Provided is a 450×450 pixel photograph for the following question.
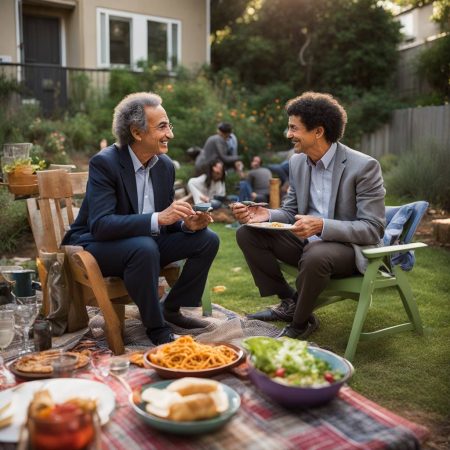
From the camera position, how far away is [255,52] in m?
18.3

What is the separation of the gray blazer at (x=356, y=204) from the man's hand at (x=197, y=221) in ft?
2.56

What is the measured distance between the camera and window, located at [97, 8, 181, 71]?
50.2 ft

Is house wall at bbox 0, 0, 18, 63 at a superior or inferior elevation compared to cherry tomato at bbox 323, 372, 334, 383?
superior

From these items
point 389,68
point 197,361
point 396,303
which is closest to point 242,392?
point 197,361

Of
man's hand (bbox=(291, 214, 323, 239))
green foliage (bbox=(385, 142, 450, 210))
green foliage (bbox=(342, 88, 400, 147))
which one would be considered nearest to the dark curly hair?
man's hand (bbox=(291, 214, 323, 239))

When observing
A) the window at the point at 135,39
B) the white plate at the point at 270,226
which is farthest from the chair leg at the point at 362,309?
the window at the point at 135,39

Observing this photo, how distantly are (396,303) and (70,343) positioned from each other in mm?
2588

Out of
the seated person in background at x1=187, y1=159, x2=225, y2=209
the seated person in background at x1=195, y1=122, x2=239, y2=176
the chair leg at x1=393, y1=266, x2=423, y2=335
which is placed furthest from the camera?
the seated person in background at x1=195, y1=122, x2=239, y2=176

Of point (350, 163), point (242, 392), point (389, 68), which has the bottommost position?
point (242, 392)

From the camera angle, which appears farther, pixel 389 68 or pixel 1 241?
pixel 389 68

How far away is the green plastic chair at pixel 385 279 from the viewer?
144 inches

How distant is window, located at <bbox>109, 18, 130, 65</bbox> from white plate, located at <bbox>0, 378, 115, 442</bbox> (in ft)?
47.7

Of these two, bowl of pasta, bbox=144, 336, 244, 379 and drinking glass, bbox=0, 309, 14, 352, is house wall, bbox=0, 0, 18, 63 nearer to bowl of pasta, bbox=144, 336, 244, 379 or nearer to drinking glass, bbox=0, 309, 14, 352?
drinking glass, bbox=0, 309, 14, 352

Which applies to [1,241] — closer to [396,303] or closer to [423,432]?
[396,303]
